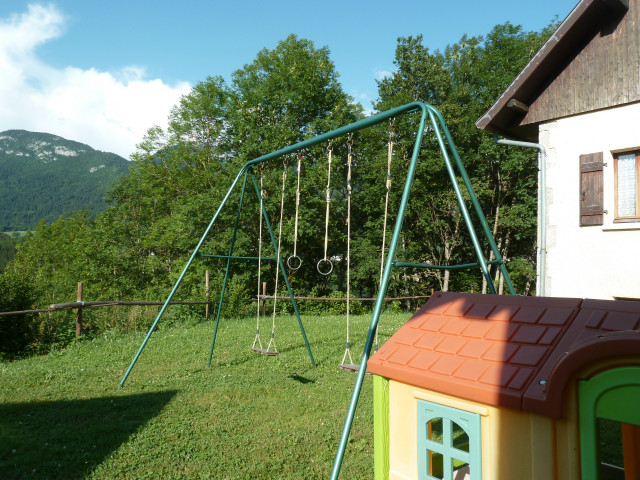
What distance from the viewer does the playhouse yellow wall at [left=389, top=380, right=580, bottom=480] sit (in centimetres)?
184

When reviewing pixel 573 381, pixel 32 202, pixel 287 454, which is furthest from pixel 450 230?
pixel 32 202

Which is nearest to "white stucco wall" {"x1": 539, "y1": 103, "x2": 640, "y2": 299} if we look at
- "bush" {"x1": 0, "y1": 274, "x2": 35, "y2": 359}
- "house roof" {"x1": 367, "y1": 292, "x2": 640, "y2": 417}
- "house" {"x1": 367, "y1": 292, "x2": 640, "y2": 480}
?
"house" {"x1": 367, "y1": 292, "x2": 640, "y2": 480}

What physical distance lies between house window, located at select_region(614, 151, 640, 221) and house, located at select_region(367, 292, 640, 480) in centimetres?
508

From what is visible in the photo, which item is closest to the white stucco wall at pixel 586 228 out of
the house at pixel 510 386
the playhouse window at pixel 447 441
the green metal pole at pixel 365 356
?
the house at pixel 510 386

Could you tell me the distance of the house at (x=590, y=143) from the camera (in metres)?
6.67

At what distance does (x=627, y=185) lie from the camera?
22.4 ft

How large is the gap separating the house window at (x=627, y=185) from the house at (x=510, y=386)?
16.7ft

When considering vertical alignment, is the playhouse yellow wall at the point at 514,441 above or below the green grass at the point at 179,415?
above

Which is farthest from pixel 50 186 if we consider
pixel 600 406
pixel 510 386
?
pixel 600 406

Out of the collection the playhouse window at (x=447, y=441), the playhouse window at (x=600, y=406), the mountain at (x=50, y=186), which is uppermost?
the mountain at (x=50, y=186)

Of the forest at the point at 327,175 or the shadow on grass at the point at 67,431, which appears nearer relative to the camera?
the shadow on grass at the point at 67,431

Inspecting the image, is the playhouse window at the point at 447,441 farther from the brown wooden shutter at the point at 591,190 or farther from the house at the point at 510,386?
the brown wooden shutter at the point at 591,190

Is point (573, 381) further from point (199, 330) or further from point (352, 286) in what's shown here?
point (352, 286)

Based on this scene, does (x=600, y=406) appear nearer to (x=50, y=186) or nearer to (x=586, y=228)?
(x=586, y=228)
